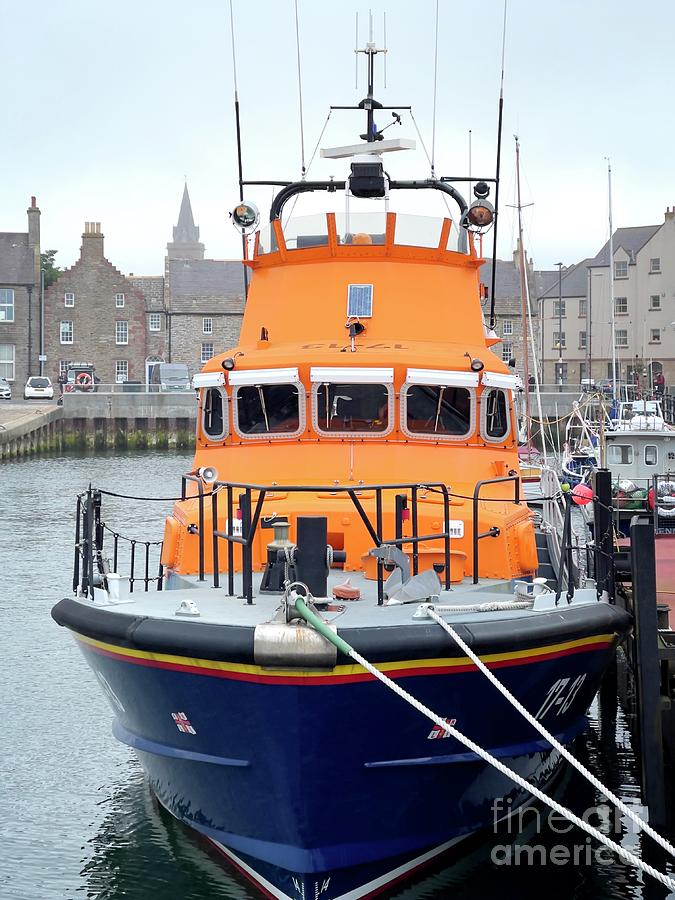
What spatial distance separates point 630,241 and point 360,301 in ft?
195

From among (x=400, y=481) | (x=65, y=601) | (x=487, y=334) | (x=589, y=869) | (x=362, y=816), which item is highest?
(x=487, y=334)

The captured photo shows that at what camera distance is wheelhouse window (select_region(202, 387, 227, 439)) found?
9.66m

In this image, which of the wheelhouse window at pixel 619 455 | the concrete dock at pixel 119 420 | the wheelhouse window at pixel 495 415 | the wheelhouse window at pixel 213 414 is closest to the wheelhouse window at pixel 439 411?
the wheelhouse window at pixel 495 415

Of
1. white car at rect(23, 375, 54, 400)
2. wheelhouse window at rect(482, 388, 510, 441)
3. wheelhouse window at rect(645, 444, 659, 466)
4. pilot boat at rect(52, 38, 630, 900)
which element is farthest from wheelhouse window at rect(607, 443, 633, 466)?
white car at rect(23, 375, 54, 400)

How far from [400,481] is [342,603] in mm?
1886

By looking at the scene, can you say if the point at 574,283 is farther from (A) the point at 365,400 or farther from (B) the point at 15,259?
(A) the point at 365,400

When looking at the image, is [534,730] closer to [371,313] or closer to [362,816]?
[362,816]

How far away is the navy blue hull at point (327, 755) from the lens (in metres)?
6.76

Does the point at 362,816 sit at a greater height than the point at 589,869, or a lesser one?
greater

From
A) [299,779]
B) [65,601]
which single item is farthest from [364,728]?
[65,601]

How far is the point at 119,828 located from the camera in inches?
→ 368

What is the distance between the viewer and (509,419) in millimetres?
9695

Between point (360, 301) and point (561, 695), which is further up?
point (360, 301)

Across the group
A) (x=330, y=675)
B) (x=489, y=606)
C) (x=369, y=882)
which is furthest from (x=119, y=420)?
(x=330, y=675)
